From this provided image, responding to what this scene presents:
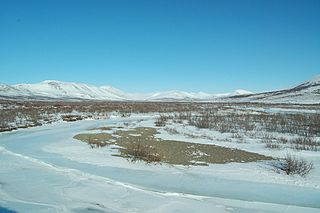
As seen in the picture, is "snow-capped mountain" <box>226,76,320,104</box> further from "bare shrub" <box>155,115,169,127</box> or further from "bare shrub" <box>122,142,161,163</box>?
"bare shrub" <box>122,142,161,163</box>

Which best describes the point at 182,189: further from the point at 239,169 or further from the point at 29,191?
the point at 29,191

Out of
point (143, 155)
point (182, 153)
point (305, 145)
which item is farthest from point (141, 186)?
point (305, 145)

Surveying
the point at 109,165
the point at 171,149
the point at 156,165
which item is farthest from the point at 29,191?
the point at 171,149

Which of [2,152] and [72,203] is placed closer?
[72,203]

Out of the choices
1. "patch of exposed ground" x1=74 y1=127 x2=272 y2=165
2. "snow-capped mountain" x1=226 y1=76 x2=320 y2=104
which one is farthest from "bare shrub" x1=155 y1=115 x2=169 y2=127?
"snow-capped mountain" x1=226 y1=76 x2=320 y2=104

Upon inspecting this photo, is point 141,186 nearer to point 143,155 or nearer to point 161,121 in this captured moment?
point 143,155

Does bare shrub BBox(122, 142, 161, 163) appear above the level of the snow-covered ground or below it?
above

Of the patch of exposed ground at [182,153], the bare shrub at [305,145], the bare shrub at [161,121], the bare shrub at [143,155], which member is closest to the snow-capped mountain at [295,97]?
the bare shrub at [161,121]

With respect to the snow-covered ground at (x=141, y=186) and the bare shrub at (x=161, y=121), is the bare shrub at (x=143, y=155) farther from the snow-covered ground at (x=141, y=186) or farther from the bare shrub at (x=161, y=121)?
the bare shrub at (x=161, y=121)
